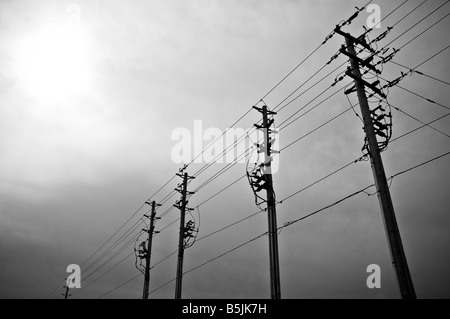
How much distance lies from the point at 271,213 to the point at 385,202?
565 centimetres

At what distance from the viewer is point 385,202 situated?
26.5 ft

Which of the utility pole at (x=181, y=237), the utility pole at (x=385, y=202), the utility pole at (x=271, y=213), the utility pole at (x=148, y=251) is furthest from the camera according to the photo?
the utility pole at (x=148, y=251)

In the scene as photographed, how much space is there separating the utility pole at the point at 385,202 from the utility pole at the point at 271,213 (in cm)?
510

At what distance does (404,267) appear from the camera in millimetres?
7309

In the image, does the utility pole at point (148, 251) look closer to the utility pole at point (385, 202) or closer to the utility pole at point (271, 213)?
the utility pole at point (271, 213)

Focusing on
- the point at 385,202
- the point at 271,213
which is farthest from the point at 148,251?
the point at 385,202

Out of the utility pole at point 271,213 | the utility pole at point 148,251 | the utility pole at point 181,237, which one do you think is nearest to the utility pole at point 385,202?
the utility pole at point 271,213

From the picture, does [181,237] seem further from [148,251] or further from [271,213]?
[271,213]

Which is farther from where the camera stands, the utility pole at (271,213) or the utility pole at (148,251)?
the utility pole at (148,251)

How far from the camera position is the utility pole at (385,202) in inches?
284
